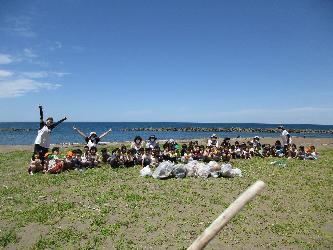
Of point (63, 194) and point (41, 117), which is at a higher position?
point (41, 117)

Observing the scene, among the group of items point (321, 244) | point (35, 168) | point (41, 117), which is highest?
point (41, 117)

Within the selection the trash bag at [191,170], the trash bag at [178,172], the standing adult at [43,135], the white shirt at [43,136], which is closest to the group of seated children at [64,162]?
the standing adult at [43,135]

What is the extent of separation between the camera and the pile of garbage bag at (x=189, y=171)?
1536 cm

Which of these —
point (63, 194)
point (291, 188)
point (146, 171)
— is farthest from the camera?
point (146, 171)

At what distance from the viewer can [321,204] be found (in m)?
12.0

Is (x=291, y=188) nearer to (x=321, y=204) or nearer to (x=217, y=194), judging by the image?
(x=321, y=204)

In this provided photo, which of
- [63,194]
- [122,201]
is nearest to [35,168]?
[63,194]

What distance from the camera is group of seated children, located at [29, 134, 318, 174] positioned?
17.0 m

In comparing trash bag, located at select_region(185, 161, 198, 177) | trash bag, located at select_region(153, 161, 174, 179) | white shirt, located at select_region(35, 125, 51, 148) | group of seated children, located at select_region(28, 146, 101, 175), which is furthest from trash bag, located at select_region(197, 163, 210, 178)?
white shirt, located at select_region(35, 125, 51, 148)

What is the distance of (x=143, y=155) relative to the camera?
18906mm

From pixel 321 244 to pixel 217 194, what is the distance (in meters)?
4.46

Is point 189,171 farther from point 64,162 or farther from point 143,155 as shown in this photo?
point 64,162

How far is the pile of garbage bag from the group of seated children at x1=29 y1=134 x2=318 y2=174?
2.99 m

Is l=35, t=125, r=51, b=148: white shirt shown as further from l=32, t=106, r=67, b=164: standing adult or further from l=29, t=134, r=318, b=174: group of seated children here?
l=29, t=134, r=318, b=174: group of seated children
